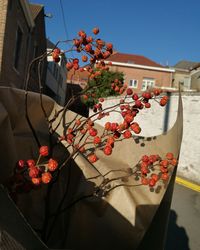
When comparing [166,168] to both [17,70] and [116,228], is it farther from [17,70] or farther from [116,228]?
[17,70]

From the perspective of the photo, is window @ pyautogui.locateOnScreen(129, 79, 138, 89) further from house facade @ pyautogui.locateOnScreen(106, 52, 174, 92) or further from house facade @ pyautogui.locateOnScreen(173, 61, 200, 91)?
house facade @ pyautogui.locateOnScreen(173, 61, 200, 91)

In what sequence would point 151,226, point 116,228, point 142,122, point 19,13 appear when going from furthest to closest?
point 19,13
point 142,122
point 116,228
point 151,226

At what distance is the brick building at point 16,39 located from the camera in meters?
10.8

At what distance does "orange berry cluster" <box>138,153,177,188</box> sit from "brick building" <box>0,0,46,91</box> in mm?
7370

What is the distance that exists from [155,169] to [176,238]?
3.23 m

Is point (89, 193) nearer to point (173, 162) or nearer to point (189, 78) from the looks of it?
point (173, 162)

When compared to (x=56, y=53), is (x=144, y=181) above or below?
below

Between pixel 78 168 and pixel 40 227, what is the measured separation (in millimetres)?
226

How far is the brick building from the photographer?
10.8 m

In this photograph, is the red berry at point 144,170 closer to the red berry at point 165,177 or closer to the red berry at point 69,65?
the red berry at point 165,177

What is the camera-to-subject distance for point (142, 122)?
11609 millimetres

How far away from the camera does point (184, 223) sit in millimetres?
4672

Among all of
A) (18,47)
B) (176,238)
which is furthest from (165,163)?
(18,47)

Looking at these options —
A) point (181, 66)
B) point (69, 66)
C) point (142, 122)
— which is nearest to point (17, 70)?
point (142, 122)
